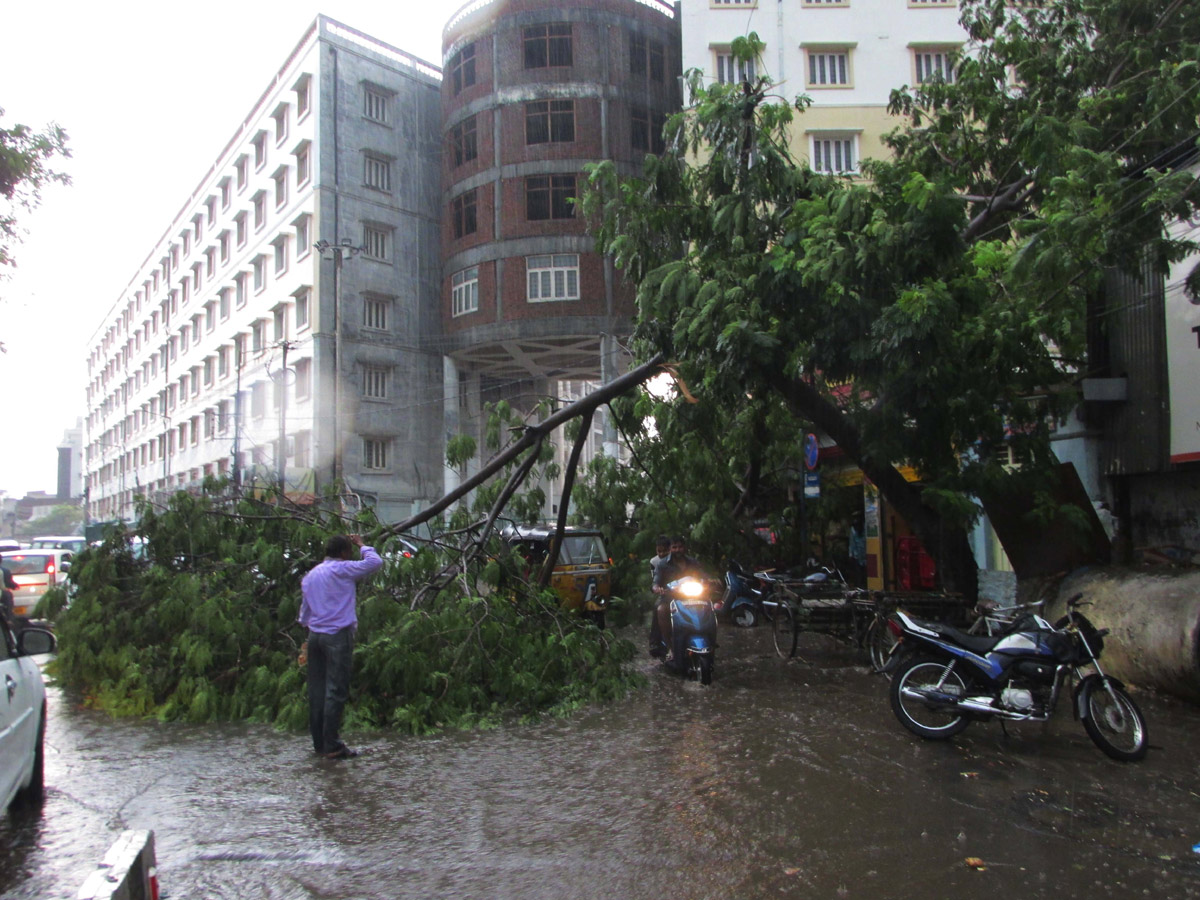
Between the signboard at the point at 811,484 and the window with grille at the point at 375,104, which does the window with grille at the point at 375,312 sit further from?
the signboard at the point at 811,484

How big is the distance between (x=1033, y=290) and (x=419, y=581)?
7.01 meters

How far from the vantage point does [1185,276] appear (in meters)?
11.0

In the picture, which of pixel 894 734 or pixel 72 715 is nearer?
pixel 894 734

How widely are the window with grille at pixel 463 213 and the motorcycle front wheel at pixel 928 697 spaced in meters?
30.3

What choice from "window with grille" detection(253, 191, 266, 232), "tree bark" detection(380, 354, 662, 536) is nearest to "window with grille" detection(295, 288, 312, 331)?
"window with grille" detection(253, 191, 266, 232)

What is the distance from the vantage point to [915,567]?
17.5 m

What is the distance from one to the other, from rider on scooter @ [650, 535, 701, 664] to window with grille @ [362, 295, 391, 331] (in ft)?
91.9

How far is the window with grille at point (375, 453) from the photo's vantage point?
37.3 meters

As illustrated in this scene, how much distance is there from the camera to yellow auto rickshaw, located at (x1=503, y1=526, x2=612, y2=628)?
15188mm

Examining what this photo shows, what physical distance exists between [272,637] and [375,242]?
31074mm

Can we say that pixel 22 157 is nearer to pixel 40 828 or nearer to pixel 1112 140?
pixel 40 828

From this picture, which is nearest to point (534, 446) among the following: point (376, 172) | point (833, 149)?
point (833, 149)

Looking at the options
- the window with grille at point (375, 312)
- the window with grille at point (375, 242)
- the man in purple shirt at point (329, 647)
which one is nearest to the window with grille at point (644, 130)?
the window with grille at point (375, 242)

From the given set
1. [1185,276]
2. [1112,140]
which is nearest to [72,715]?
[1185,276]
